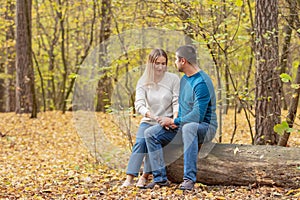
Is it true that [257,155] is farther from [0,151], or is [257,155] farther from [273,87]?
[0,151]

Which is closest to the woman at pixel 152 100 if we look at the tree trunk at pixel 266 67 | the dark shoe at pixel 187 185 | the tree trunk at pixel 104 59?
the dark shoe at pixel 187 185

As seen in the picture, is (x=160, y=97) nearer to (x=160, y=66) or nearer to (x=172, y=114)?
(x=172, y=114)

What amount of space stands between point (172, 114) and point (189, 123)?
407 millimetres

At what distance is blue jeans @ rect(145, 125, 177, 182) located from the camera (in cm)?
441

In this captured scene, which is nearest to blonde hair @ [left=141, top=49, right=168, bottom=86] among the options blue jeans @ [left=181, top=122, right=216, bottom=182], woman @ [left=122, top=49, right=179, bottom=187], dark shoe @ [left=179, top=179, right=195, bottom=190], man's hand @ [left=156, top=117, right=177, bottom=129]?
woman @ [left=122, top=49, right=179, bottom=187]

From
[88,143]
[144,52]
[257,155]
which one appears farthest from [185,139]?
[144,52]

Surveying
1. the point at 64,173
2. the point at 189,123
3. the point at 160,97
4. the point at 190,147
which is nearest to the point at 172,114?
the point at 160,97

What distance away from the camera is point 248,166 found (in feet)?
13.7

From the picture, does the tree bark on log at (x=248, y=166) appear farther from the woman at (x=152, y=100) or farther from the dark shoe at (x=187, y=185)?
the woman at (x=152, y=100)

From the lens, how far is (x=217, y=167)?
4316 millimetres

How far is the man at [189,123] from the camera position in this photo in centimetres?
421

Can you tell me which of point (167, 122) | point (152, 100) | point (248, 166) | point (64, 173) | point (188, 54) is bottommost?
point (64, 173)

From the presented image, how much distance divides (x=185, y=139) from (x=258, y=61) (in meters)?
1.69

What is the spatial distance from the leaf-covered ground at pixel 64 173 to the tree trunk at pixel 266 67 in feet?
4.58
